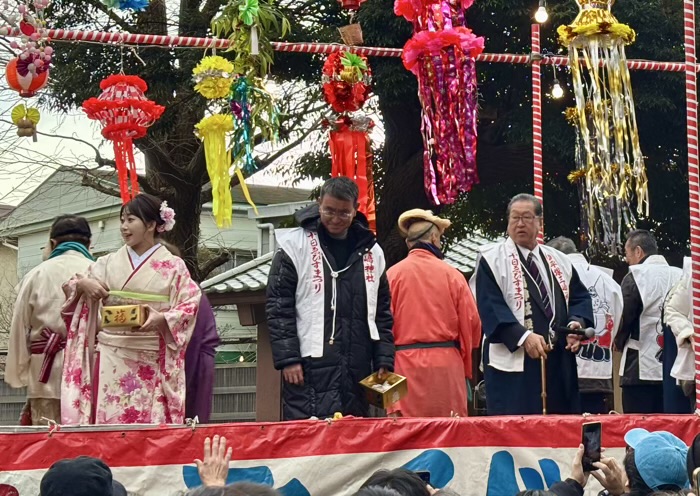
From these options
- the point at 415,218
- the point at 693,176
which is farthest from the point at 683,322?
the point at 415,218

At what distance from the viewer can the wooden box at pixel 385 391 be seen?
574 centimetres

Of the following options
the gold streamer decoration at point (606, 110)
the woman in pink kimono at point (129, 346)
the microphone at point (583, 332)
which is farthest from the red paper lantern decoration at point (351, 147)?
the woman in pink kimono at point (129, 346)

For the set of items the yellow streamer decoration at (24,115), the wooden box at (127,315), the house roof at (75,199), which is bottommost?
the wooden box at (127,315)

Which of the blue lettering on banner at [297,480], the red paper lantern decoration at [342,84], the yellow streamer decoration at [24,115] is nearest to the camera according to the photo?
the blue lettering on banner at [297,480]

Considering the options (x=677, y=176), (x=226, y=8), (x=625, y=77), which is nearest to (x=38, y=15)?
(x=226, y=8)

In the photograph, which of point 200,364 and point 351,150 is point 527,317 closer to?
point 200,364

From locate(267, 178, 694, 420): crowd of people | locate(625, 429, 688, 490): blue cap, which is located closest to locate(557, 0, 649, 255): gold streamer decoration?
locate(267, 178, 694, 420): crowd of people

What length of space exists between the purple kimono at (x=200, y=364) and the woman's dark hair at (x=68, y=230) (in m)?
0.85

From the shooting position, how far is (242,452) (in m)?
4.93

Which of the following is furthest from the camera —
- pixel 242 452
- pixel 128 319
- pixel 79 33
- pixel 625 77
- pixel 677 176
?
pixel 677 176

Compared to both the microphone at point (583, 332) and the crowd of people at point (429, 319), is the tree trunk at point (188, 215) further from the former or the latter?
the microphone at point (583, 332)

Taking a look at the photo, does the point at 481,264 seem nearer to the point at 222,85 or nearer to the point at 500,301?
the point at 500,301

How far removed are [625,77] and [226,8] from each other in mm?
2645

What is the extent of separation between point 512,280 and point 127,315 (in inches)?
85.0
